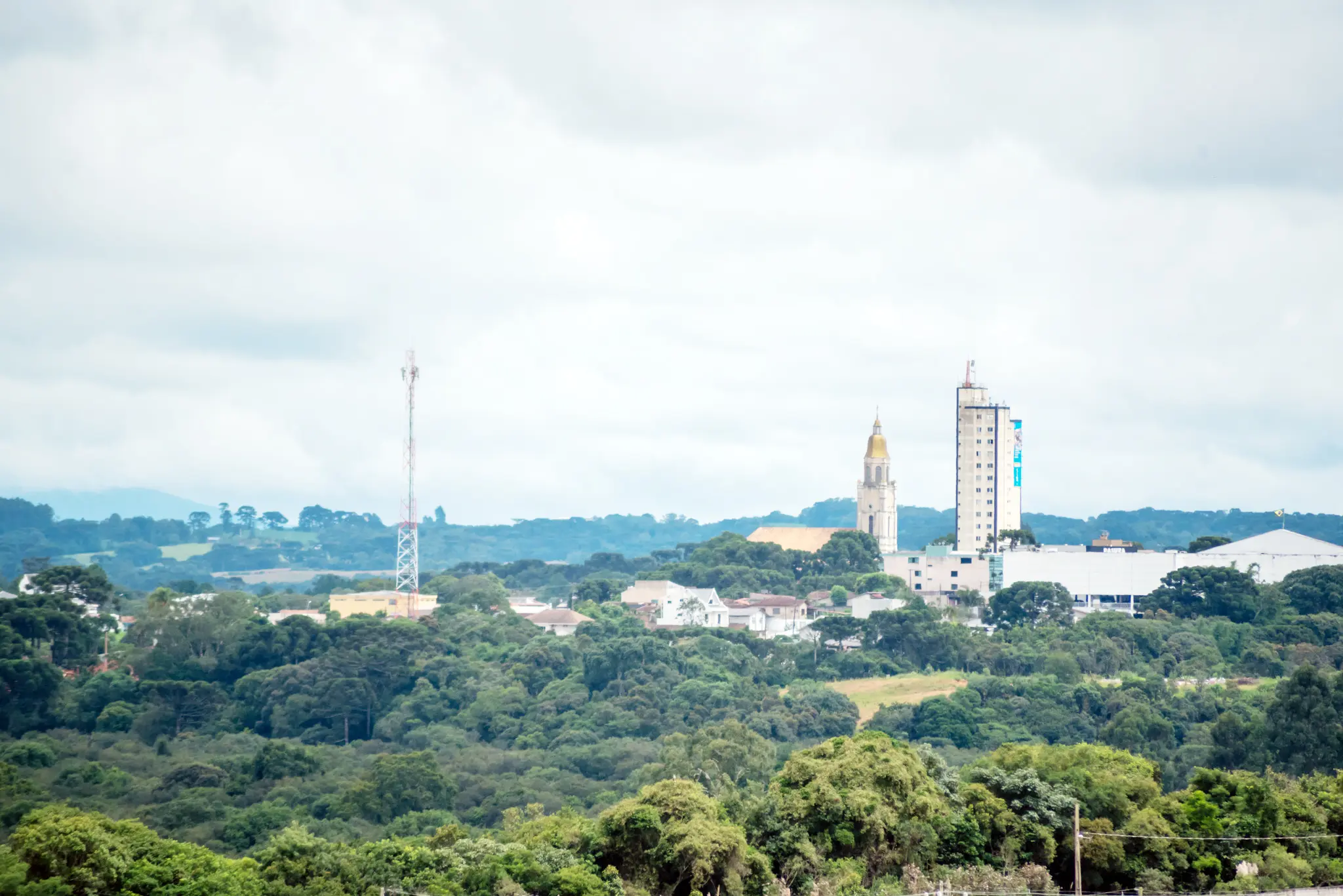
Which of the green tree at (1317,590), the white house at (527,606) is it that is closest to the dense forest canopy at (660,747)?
the green tree at (1317,590)

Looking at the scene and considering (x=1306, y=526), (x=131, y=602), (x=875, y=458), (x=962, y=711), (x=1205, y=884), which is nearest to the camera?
(x=1205, y=884)

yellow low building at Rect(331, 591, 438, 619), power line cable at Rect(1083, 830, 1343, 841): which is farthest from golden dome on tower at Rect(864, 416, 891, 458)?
power line cable at Rect(1083, 830, 1343, 841)

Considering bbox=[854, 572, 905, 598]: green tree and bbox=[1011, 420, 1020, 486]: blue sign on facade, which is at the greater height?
bbox=[1011, 420, 1020, 486]: blue sign on facade

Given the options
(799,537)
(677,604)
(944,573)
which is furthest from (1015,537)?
(677,604)

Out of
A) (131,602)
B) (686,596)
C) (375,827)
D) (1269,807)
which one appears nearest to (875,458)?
(686,596)

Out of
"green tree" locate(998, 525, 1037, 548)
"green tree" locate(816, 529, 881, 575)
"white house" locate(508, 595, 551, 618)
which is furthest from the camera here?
"green tree" locate(816, 529, 881, 575)

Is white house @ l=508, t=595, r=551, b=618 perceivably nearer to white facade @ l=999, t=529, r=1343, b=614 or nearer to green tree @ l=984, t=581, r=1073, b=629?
green tree @ l=984, t=581, r=1073, b=629

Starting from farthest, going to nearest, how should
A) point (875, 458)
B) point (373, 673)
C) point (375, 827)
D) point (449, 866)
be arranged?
point (875, 458) < point (373, 673) < point (375, 827) < point (449, 866)

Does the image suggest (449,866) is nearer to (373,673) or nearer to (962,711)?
(962,711)
